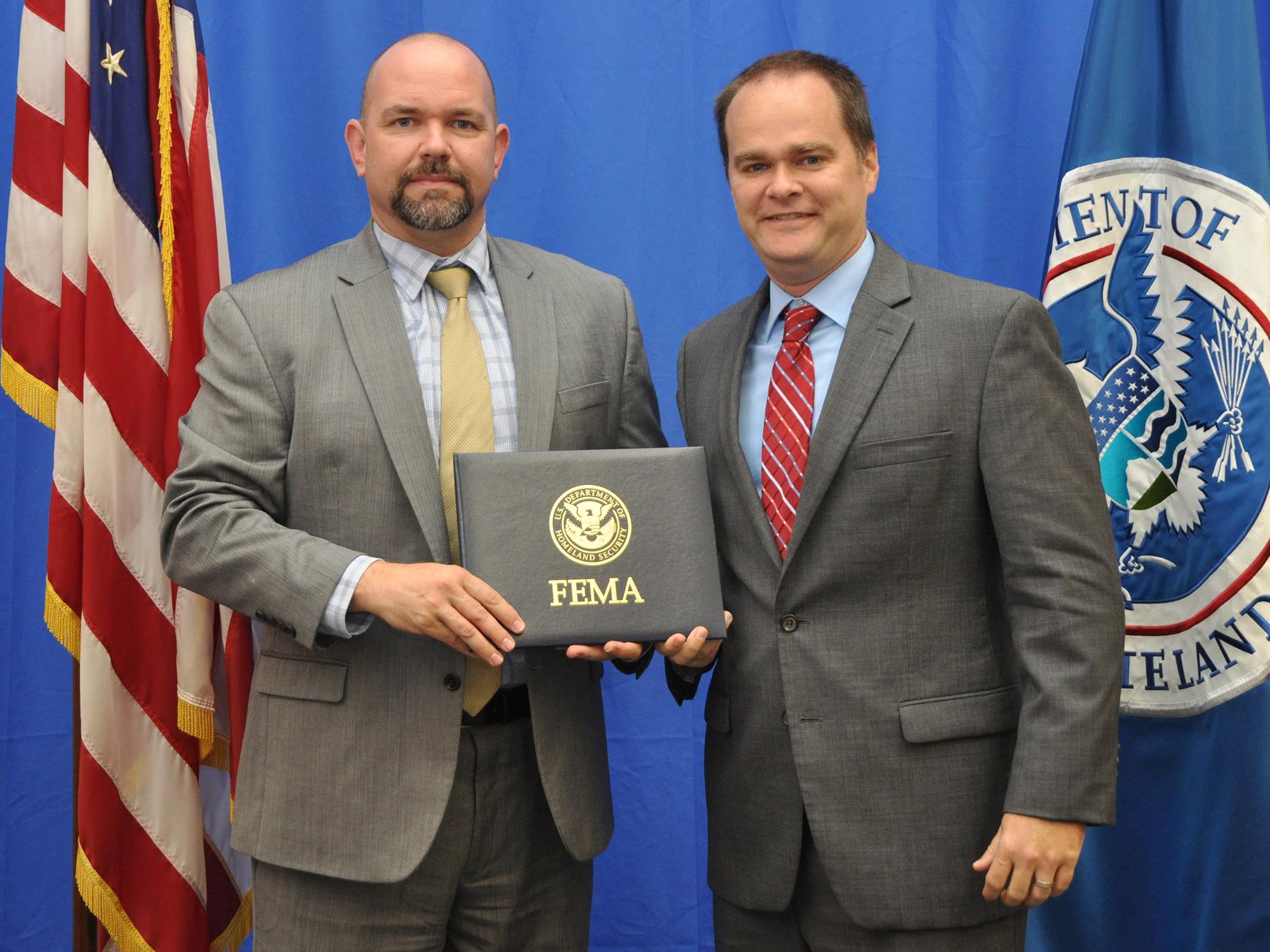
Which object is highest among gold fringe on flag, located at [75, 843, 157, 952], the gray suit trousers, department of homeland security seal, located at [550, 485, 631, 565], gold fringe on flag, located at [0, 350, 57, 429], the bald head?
the bald head

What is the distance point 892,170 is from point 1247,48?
80 centimetres

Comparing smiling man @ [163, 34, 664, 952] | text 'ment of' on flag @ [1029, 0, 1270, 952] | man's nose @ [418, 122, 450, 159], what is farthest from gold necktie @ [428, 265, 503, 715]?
text 'ment of' on flag @ [1029, 0, 1270, 952]

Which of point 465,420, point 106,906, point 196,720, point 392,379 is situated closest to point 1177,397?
point 465,420

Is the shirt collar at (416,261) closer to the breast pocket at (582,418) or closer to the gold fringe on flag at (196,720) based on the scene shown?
the breast pocket at (582,418)

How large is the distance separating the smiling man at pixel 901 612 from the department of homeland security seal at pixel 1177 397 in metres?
0.84

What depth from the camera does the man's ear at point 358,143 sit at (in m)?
1.91

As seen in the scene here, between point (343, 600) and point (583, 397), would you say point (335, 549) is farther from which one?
point (583, 397)

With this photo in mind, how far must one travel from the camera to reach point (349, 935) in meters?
1.68

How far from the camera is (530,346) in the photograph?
1.80m

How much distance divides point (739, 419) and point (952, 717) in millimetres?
535

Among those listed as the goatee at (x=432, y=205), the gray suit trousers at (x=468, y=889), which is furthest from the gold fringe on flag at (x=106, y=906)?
the goatee at (x=432, y=205)

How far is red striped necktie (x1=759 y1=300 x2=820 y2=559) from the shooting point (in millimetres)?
1657

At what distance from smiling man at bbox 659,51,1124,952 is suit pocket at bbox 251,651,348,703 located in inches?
19.4

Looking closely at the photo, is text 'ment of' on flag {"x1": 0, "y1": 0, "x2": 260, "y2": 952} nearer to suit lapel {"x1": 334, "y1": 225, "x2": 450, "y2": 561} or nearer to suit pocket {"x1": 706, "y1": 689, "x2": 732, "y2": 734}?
suit lapel {"x1": 334, "y1": 225, "x2": 450, "y2": 561}
